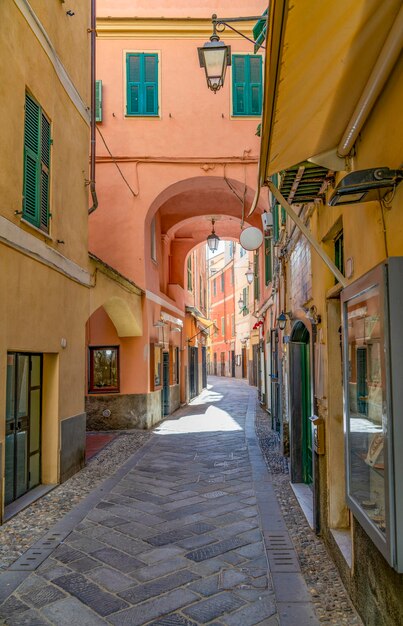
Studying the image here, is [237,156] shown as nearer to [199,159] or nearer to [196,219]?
[199,159]

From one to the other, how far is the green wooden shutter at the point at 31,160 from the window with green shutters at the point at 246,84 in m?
7.95

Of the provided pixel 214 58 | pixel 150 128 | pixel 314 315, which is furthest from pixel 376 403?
pixel 150 128

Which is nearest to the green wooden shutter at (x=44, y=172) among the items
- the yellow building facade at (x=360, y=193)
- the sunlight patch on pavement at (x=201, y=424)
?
the yellow building facade at (x=360, y=193)

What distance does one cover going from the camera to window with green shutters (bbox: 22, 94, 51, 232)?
6.37 metres

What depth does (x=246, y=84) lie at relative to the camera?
44.6 feet

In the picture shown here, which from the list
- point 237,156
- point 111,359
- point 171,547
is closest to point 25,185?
→ point 171,547

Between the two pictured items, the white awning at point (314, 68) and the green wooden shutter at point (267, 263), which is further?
the green wooden shutter at point (267, 263)

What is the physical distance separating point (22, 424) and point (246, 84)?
10411 millimetres

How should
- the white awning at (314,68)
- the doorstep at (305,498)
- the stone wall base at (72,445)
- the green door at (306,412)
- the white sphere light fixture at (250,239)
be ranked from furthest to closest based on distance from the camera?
1. the white sphere light fixture at (250,239)
2. the stone wall base at (72,445)
3. the green door at (306,412)
4. the doorstep at (305,498)
5. the white awning at (314,68)

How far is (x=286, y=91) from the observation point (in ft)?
8.23

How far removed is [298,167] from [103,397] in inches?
389

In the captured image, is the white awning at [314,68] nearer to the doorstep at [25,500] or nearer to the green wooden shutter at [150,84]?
the doorstep at [25,500]

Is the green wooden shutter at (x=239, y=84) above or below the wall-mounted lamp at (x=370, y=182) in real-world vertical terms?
above

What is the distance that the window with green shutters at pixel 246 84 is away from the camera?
1355 centimetres
